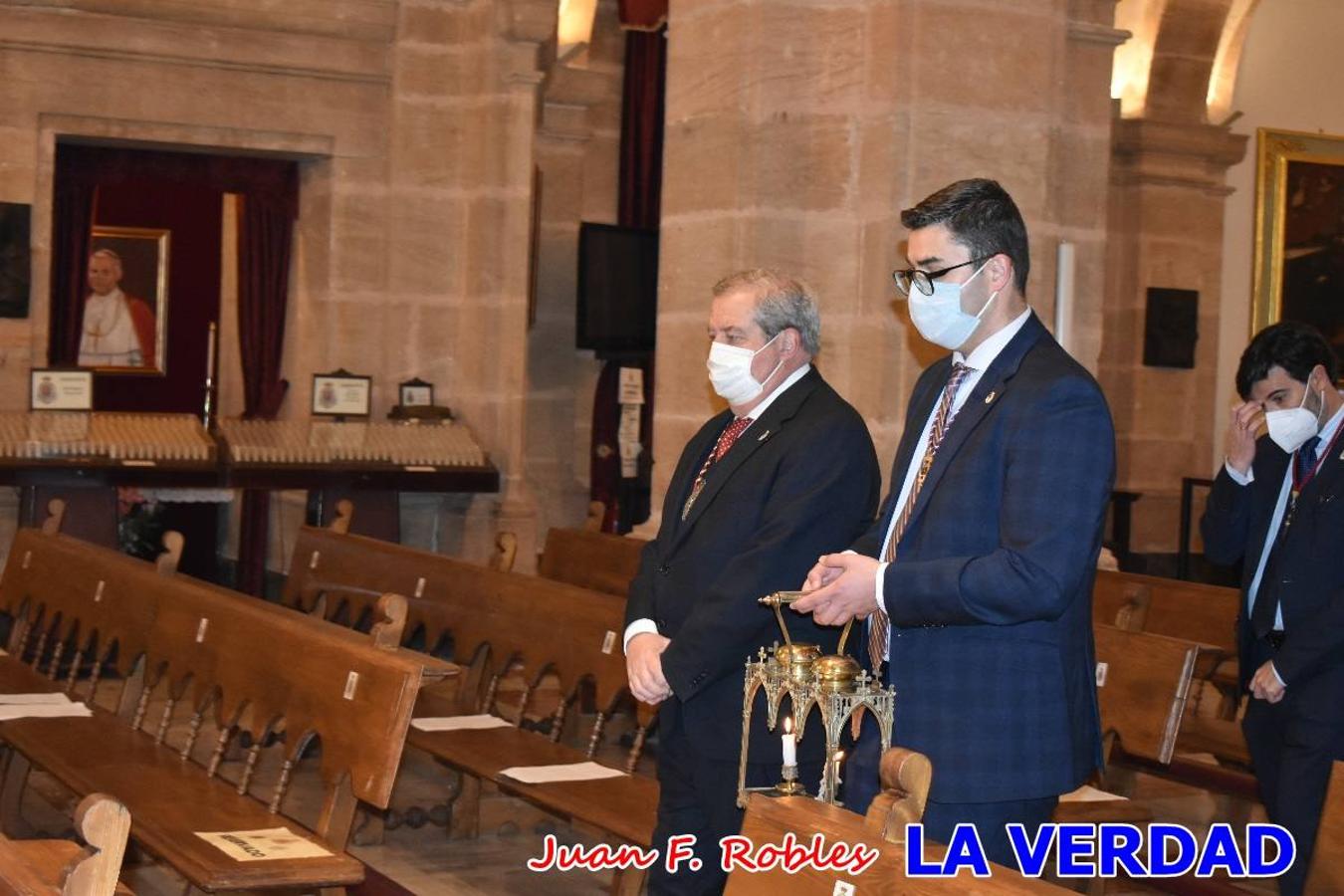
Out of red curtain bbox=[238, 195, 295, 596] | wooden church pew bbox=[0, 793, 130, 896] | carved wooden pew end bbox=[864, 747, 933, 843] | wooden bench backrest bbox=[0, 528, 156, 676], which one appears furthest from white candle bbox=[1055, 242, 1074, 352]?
red curtain bbox=[238, 195, 295, 596]

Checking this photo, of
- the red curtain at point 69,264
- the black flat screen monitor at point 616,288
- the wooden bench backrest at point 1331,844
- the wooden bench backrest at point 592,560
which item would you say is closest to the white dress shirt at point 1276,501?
the wooden bench backrest at point 1331,844

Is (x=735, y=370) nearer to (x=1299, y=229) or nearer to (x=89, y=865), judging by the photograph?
(x=89, y=865)

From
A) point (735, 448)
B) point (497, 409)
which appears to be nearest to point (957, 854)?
point (735, 448)

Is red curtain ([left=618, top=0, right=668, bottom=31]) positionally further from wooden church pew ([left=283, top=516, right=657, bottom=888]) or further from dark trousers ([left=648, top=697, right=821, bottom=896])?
dark trousers ([left=648, top=697, right=821, bottom=896])

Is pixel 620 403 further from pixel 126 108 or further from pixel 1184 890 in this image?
pixel 1184 890

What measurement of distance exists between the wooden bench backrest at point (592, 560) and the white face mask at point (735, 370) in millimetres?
3054

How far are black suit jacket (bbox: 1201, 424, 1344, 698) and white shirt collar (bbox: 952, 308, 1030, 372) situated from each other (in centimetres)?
155

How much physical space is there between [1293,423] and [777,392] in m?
1.40

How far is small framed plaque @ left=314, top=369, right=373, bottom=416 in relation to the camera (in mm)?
10609

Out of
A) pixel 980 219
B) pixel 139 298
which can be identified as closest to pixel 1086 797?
pixel 980 219

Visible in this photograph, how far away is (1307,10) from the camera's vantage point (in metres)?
14.3

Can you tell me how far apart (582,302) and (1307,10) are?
656 cm

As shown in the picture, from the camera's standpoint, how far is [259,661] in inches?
185

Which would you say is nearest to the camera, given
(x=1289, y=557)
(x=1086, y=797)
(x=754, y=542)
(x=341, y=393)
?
(x=754, y=542)
